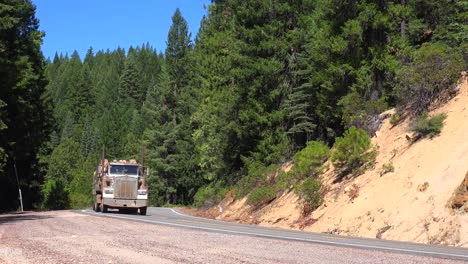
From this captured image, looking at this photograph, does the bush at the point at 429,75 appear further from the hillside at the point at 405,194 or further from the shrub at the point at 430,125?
the shrub at the point at 430,125

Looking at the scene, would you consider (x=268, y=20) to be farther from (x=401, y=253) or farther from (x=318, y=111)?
(x=401, y=253)

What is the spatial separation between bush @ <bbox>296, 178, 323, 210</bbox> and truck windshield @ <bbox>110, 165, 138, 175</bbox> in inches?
403

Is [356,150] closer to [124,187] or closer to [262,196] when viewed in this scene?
[262,196]

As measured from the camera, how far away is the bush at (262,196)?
1163 inches

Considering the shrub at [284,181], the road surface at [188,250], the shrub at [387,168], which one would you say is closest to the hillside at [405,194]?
the shrub at [387,168]

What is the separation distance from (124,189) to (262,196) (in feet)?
24.9

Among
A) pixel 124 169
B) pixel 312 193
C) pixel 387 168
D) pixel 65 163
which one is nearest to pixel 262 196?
pixel 312 193

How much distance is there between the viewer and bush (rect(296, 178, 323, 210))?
78.7ft

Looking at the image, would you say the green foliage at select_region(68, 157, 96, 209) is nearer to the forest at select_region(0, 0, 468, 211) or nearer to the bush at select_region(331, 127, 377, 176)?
the forest at select_region(0, 0, 468, 211)

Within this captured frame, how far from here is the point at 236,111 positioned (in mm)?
38281

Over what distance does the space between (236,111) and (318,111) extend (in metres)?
8.24

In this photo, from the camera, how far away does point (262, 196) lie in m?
29.9

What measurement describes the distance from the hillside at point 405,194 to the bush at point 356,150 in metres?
0.49

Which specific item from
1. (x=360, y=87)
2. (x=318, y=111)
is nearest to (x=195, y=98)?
(x=318, y=111)
